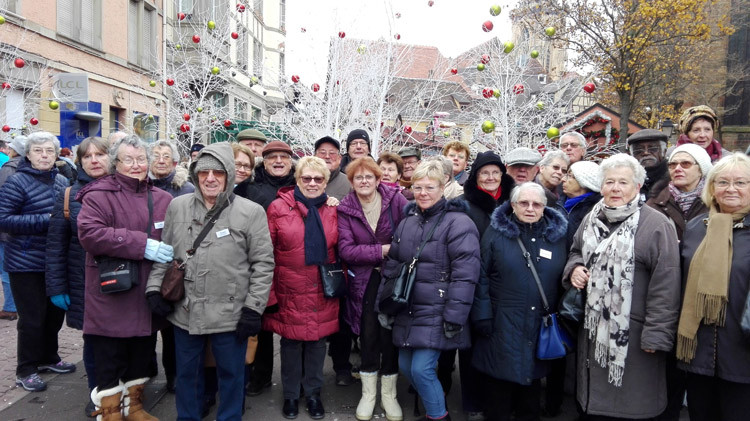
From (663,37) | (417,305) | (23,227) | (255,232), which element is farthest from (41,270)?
(663,37)

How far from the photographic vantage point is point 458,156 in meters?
5.58

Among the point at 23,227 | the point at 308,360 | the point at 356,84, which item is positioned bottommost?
the point at 308,360

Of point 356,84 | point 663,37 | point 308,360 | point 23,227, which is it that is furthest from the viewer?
point 663,37

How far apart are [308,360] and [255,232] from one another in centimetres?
121

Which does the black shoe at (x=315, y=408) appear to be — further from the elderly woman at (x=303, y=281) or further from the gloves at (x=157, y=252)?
the gloves at (x=157, y=252)

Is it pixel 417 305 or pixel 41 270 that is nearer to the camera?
pixel 417 305

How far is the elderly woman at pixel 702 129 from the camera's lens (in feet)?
15.5

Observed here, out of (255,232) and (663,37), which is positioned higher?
(663,37)

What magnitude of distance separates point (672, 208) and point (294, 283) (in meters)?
2.92

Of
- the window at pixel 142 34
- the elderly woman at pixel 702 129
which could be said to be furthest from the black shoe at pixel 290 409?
the window at pixel 142 34

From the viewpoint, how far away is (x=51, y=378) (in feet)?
15.5

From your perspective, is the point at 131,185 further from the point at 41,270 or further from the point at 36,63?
the point at 36,63

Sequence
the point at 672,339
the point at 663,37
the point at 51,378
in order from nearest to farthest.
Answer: the point at 672,339 < the point at 51,378 < the point at 663,37

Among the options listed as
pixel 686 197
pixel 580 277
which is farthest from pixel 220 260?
pixel 686 197
